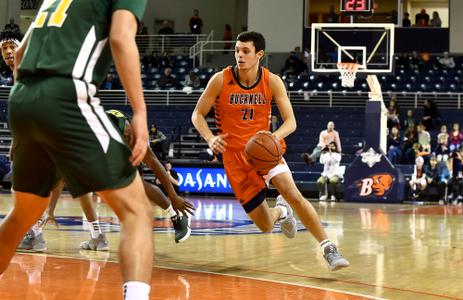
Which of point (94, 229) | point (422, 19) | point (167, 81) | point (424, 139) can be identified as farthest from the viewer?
point (422, 19)

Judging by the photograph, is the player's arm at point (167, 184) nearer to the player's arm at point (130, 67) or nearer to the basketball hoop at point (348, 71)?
the player's arm at point (130, 67)

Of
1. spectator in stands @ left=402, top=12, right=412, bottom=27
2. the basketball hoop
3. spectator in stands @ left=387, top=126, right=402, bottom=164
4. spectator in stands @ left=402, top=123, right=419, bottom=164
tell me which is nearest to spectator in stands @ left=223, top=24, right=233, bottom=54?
spectator in stands @ left=402, top=12, right=412, bottom=27

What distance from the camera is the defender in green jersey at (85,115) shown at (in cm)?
334

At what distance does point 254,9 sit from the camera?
29.5 metres

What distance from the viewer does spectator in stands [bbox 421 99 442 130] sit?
22109mm

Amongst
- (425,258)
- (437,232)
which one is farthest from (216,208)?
(425,258)

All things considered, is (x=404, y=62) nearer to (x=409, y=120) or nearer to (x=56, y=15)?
(x=409, y=120)

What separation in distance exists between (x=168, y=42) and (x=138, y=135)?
89.6 ft

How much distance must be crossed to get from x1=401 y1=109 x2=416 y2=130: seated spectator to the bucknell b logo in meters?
3.85

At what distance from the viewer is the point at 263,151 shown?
6.35 metres

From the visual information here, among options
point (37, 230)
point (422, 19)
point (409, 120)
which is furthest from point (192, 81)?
point (37, 230)

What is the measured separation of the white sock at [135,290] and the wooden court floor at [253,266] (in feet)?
5.49

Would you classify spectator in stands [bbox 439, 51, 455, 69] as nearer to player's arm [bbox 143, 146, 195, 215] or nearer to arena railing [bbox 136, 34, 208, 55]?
arena railing [bbox 136, 34, 208, 55]

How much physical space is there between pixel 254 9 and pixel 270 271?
23.9 meters
